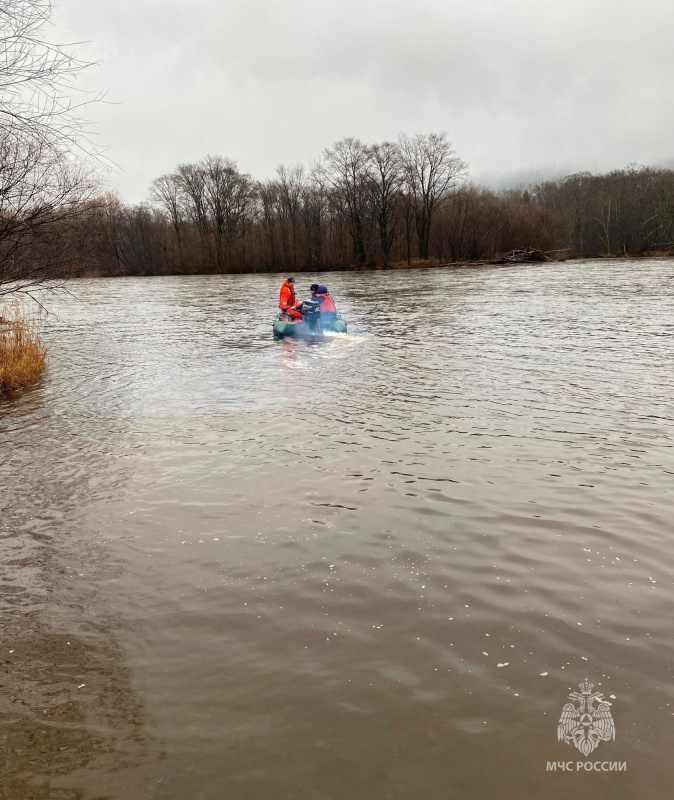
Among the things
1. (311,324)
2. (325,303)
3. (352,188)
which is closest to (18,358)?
(311,324)

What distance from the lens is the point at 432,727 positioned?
291 cm

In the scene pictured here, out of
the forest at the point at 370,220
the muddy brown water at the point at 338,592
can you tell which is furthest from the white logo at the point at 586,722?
the forest at the point at 370,220

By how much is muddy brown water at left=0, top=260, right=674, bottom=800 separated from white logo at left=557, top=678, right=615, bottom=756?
0.16ft

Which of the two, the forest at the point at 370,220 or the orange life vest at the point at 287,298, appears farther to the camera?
the forest at the point at 370,220

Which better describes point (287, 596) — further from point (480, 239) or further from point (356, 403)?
point (480, 239)

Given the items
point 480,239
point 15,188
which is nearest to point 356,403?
point 15,188

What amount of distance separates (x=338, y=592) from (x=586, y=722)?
1741 mm

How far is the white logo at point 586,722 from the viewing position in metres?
2.83

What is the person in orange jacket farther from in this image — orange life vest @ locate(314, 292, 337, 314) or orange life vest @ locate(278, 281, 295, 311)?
orange life vest @ locate(314, 292, 337, 314)

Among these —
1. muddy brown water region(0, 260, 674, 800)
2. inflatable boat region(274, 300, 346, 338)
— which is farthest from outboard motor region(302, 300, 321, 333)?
muddy brown water region(0, 260, 674, 800)

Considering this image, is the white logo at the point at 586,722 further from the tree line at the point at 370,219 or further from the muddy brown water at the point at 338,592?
the tree line at the point at 370,219

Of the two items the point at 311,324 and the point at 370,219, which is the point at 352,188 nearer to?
the point at 370,219

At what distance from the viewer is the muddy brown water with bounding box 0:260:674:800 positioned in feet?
9.04

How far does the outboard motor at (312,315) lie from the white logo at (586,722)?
13652 millimetres
